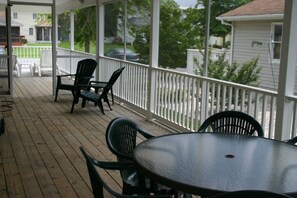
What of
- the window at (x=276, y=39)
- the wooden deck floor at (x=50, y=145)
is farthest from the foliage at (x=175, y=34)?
the window at (x=276, y=39)

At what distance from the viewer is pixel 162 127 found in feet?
20.1

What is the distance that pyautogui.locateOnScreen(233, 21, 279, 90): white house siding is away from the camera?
14.2 feet

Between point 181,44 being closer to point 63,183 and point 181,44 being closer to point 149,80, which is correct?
point 149,80

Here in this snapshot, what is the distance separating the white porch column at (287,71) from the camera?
3.55m

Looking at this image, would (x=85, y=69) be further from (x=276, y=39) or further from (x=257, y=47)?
(x=276, y=39)

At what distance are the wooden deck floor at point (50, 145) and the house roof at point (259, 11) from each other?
2120mm

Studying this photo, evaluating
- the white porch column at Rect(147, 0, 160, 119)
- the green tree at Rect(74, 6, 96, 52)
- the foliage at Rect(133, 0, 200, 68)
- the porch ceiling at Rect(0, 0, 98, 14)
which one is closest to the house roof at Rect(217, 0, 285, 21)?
the foliage at Rect(133, 0, 200, 68)

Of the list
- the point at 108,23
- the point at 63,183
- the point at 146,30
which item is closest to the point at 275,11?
the point at 63,183

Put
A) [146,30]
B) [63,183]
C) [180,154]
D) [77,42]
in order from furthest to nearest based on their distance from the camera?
[77,42], [146,30], [63,183], [180,154]

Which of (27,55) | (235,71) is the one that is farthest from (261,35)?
(27,55)

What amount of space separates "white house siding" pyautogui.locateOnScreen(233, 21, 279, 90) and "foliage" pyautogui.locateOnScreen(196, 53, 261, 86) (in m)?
0.07

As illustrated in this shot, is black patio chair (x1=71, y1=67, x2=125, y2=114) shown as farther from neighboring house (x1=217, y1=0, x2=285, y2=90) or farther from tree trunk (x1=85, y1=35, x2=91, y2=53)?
tree trunk (x1=85, y1=35, x2=91, y2=53)

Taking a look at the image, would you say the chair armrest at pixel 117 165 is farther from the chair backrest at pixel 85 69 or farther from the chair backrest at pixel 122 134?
the chair backrest at pixel 85 69

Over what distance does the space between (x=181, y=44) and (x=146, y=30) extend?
151cm
